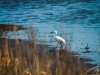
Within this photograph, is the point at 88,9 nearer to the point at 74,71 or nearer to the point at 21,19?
the point at 21,19

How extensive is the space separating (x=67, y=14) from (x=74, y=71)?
1739cm

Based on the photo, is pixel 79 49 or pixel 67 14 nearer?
pixel 79 49

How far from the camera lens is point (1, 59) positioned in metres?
7.86

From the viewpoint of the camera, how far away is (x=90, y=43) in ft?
47.6

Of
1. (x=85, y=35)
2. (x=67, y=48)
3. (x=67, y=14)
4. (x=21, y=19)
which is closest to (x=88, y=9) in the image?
Answer: (x=67, y=14)

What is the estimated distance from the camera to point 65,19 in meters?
22.7

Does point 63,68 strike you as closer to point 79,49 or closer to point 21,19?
point 79,49

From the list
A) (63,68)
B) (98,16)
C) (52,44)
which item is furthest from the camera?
(98,16)

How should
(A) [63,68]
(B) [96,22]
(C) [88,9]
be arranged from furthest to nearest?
(C) [88,9] → (B) [96,22] → (A) [63,68]

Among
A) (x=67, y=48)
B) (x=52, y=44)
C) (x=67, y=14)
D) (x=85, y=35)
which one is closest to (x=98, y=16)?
(x=67, y=14)

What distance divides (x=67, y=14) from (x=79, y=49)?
448 inches

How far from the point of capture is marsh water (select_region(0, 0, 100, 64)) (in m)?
14.2

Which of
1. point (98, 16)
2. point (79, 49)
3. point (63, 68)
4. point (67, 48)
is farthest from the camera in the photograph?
point (98, 16)

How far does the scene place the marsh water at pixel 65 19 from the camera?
1419 centimetres
